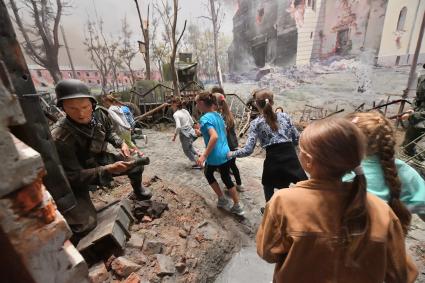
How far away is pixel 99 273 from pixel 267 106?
242 cm

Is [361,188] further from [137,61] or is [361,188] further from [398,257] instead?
[137,61]

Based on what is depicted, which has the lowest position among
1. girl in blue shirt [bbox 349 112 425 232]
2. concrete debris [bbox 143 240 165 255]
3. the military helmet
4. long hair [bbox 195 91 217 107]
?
concrete debris [bbox 143 240 165 255]

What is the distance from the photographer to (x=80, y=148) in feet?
7.73

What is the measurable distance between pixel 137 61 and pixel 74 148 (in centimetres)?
2660

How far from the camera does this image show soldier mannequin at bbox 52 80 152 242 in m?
2.11

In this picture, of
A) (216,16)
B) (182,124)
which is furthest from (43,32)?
(182,124)

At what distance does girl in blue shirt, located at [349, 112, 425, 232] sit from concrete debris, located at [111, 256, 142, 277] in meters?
2.21

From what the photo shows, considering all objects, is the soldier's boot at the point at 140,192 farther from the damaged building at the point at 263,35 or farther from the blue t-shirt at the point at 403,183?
the damaged building at the point at 263,35

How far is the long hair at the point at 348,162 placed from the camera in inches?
37.7

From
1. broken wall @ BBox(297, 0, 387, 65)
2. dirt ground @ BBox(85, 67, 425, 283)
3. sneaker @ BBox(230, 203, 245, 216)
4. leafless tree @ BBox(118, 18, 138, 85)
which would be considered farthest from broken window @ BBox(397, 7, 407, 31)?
leafless tree @ BBox(118, 18, 138, 85)

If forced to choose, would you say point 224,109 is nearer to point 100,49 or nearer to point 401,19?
Answer: point 401,19

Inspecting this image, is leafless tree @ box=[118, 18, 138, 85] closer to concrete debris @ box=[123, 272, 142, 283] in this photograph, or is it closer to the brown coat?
concrete debris @ box=[123, 272, 142, 283]

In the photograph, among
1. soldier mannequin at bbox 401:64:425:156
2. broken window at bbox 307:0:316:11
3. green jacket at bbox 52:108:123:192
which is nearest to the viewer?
green jacket at bbox 52:108:123:192

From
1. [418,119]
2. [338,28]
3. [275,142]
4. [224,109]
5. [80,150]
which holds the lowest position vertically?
[418,119]
